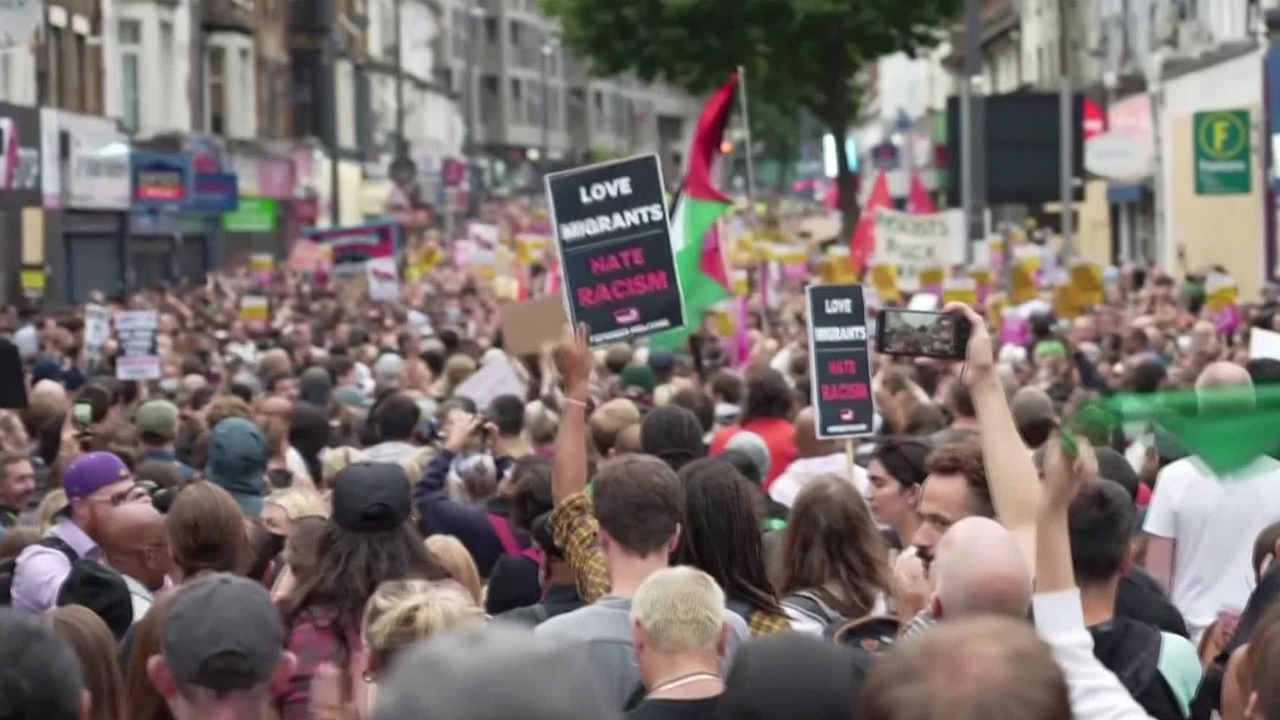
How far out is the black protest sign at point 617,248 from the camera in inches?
392

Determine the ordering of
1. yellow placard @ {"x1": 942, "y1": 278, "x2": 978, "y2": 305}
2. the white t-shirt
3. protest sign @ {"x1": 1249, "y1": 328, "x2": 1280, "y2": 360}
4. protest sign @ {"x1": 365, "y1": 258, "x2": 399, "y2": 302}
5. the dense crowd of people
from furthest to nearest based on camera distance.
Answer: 1. protest sign @ {"x1": 365, "y1": 258, "x2": 399, "y2": 302}
2. yellow placard @ {"x1": 942, "y1": 278, "x2": 978, "y2": 305}
3. protest sign @ {"x1": 1249, "y1": 328, "x2": 1280, "y2": 360}
4. the white t-shirt
5. the dense crowd of people

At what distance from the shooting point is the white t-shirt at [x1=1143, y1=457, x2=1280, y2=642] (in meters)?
8.27

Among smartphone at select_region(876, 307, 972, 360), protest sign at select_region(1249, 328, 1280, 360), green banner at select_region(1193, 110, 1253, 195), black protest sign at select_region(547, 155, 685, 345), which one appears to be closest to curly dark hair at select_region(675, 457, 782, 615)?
smartphone at select_region(876, 307, 972, 360)

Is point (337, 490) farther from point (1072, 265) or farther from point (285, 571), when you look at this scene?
point (1072, 265)

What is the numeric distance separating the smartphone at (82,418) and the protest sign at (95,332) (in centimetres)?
921

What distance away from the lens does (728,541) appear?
6934 mm

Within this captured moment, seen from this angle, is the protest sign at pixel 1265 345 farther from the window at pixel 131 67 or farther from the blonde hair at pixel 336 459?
the window at pixel 131 67

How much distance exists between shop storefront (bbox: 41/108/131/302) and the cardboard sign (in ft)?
79.9

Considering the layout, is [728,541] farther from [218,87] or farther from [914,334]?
[218,87]

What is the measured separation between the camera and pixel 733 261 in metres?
40.2

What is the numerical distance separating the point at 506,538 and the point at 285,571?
1.90 metres

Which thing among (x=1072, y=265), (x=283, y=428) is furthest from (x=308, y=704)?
(x=1072, y=265)

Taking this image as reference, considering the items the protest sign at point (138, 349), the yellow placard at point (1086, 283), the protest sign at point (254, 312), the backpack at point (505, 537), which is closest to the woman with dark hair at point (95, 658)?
the backpack at point (505, 537)

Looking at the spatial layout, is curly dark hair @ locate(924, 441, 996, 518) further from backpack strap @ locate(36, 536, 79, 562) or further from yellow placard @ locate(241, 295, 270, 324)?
yellow placard @ locate(241, 295, 270, 324)
